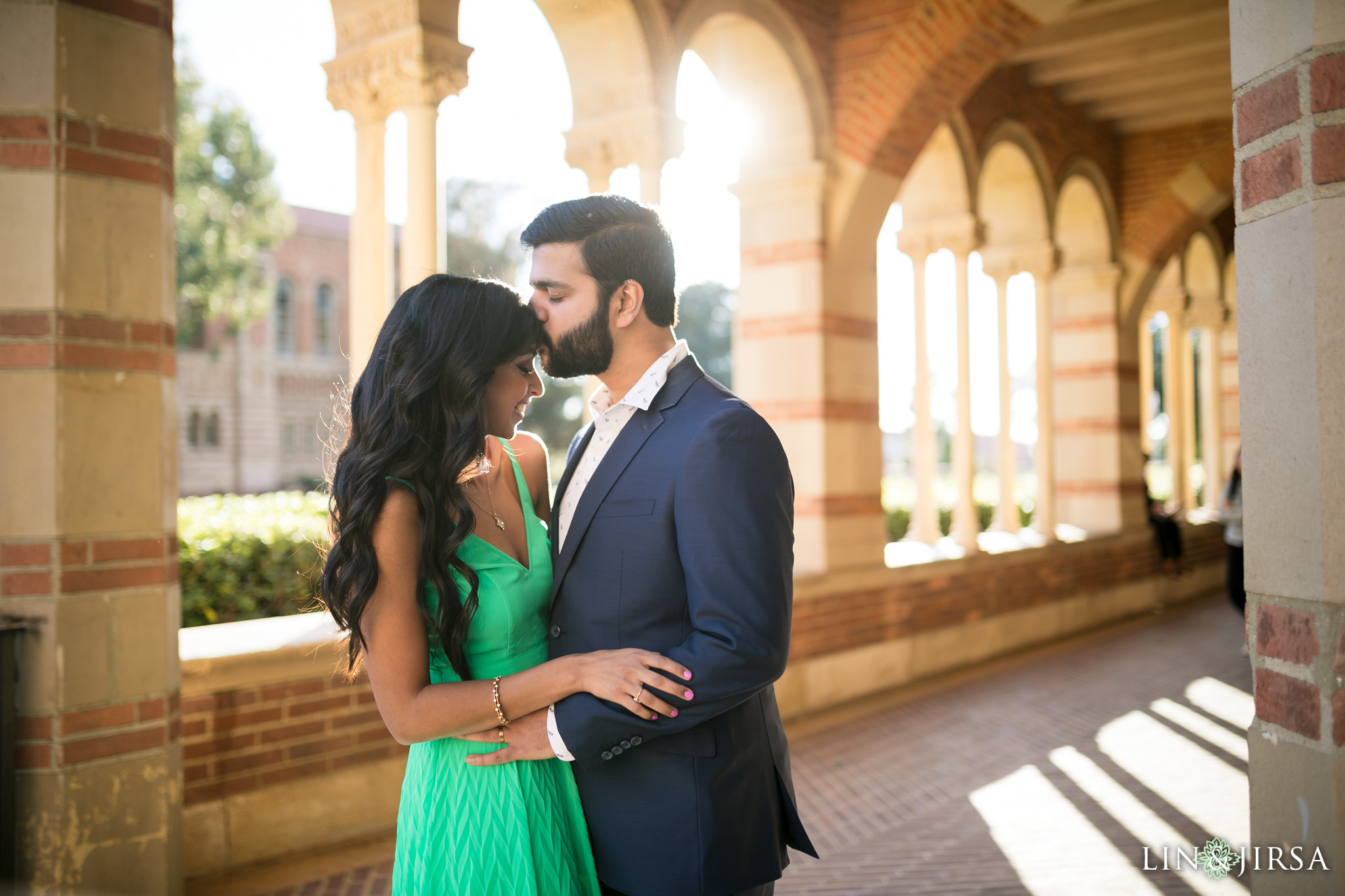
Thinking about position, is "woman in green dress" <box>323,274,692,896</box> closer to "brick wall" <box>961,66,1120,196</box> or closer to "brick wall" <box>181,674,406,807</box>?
"brick wall" <box>181,674,406,807</box>

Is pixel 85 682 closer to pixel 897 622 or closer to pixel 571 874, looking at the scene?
pixel 571 874

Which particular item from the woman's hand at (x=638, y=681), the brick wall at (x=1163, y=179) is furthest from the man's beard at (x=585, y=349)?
the brick wall at (x=1163, y=179)

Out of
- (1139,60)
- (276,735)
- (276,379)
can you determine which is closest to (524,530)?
(276,735)

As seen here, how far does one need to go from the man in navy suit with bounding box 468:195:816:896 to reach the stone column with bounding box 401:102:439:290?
8.19 feet

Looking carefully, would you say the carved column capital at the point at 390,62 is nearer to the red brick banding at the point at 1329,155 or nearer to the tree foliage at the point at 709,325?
the red brick banding at the point at 1329,155

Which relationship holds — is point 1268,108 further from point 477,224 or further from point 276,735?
point 477,224

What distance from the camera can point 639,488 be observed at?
171cm

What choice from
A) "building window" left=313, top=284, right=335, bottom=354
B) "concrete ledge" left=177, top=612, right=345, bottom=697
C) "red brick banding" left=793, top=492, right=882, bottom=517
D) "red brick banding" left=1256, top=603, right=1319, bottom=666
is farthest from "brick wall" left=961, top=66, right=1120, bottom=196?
"building window" left=313, top=284, right=335, bottom=354

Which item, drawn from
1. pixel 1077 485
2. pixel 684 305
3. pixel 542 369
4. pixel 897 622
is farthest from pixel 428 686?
pixel 684 305

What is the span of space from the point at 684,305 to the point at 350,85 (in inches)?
1214

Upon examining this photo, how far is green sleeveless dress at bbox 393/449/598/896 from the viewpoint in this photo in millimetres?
1748

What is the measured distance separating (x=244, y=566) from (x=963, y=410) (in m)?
5.73

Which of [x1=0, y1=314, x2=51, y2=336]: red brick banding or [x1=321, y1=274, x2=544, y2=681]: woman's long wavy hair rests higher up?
[x1=0, y1=314, x2=51, y2=336]: red brick banding

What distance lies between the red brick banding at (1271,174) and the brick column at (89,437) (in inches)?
111
